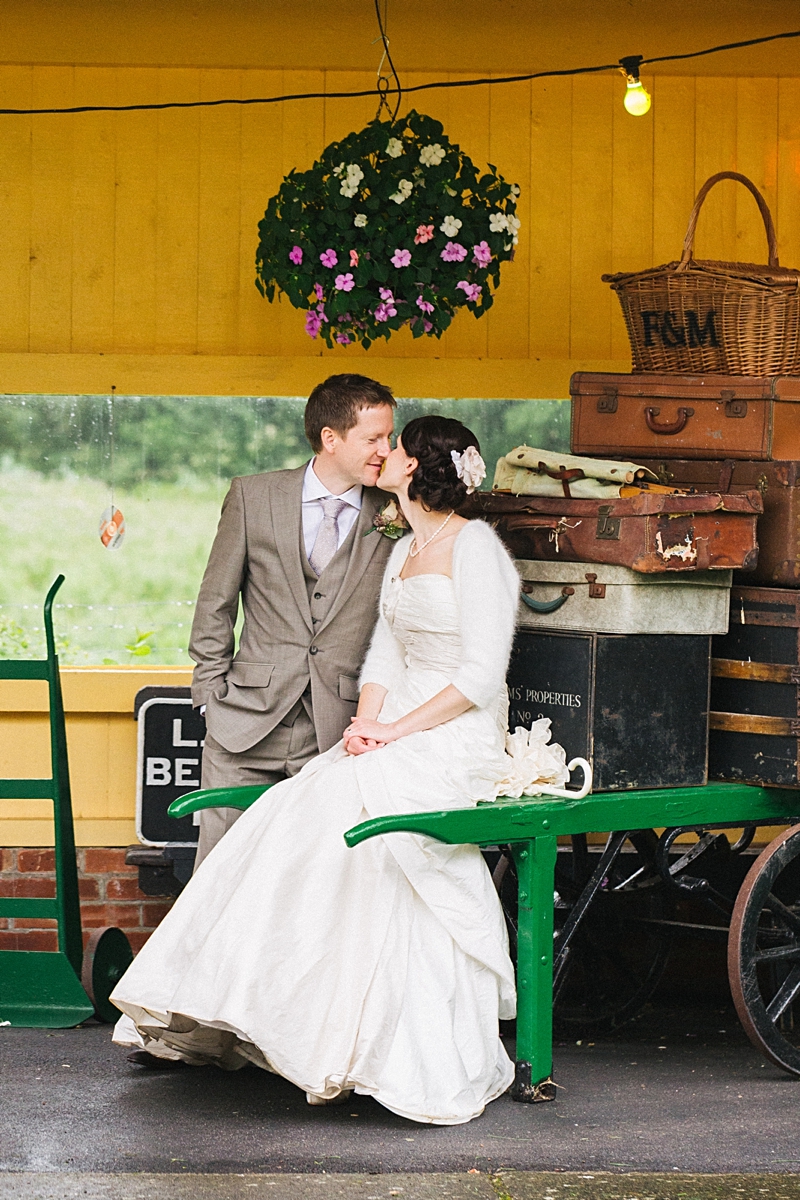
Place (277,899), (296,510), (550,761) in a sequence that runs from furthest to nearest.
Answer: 1. (296,510)
2. (550,761)
3. (277,899)

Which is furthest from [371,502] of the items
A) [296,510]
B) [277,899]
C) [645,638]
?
[277,899]

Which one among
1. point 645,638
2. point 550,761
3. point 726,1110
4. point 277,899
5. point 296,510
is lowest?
point 726,1110

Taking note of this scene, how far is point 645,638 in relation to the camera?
14.5 feet

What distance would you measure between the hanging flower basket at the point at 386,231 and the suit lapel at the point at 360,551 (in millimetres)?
618

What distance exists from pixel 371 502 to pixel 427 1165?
6.30 ft

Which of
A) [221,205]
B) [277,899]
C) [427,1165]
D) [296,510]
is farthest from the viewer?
[221,205]

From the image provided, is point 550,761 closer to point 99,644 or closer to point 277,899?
point 277,899

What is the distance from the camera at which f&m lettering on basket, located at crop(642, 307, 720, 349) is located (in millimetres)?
4816

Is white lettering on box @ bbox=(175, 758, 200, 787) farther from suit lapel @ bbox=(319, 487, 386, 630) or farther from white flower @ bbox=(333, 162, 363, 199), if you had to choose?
white flower @ bbox=(333, 162, 363, 199)

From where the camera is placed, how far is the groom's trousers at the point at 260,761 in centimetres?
466

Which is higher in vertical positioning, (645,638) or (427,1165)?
(645,638)

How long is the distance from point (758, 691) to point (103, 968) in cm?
233

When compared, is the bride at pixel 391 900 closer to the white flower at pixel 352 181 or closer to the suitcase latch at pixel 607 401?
the suitcase latch at pixel 607 401

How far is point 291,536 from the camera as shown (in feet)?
15.3
